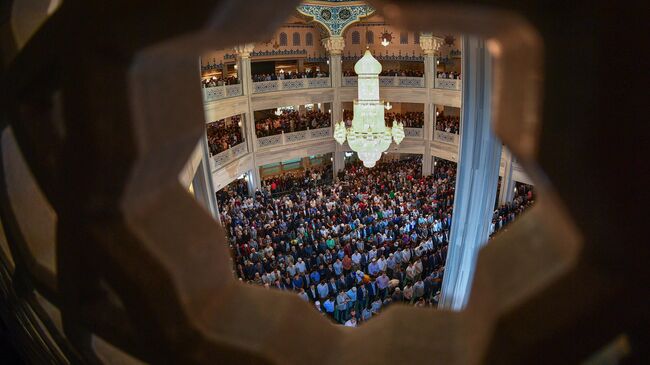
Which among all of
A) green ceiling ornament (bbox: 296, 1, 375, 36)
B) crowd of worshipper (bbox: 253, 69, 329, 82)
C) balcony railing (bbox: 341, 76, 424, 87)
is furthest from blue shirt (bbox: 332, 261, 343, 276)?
green ceiling ornament (bbox: 296, 1, 375, 36)

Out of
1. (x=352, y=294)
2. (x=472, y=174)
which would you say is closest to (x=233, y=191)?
(x=352, y=294)

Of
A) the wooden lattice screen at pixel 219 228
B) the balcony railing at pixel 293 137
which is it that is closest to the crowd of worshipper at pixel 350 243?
the balcony railing at pixel 293 137

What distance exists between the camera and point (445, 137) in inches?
683

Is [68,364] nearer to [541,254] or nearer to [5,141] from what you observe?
[5,141]

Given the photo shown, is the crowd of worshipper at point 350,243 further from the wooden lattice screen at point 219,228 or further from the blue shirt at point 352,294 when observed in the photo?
the wooden lattice screen at point 219,228

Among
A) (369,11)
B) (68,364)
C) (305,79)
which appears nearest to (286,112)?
(305,79)

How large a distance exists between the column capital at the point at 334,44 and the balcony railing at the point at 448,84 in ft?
13.6

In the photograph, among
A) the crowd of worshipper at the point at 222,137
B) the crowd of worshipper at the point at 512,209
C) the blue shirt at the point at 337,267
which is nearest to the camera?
the blue shirt at the point at 337,267

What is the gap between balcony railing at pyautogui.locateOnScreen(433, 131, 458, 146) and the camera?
55.6 feet

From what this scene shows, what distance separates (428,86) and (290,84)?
17.9ft

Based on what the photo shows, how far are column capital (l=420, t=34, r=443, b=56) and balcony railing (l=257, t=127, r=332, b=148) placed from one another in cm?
496

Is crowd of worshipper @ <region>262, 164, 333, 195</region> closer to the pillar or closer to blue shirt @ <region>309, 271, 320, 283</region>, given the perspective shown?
the pillar

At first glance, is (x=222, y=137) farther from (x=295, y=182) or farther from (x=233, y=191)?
(x=295, y=182)

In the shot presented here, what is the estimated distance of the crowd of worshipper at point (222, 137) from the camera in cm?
1520
